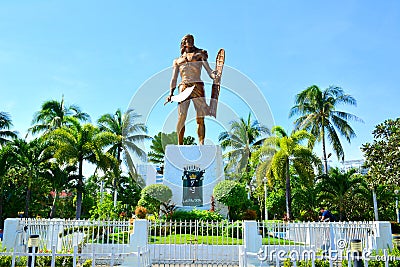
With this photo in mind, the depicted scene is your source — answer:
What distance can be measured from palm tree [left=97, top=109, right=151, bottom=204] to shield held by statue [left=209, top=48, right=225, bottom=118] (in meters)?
12.2

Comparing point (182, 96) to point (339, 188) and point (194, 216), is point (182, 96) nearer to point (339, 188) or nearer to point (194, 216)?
point (194, 216)

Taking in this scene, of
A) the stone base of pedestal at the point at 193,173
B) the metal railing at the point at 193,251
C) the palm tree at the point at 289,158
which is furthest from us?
the palm tree at the point at 289,158

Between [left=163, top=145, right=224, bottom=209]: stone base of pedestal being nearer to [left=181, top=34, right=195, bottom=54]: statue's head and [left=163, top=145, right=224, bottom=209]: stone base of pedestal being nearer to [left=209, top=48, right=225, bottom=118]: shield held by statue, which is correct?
[left=209, top=48, right=225, bottom=118]: shield held by statue

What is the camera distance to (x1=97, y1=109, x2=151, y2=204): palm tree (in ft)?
94.7

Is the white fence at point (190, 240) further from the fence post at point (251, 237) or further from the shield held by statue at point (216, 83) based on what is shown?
the shield held by statue at point (216, 83)

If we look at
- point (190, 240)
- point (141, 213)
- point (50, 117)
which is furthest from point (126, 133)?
point (190, 240)

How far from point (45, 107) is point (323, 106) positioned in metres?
21.8

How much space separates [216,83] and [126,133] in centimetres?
1366

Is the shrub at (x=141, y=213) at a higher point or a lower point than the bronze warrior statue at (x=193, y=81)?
lower

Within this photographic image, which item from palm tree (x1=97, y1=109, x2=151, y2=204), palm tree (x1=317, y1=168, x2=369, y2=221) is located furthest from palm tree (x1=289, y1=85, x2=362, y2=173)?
palm tree (x1=97, y1=109, x2=151, y2=204)

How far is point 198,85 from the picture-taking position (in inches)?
691

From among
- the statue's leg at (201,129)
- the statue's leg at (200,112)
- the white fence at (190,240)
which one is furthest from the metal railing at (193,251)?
the statue's leg at (200,112)

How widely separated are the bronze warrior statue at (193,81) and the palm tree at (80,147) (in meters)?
6.47

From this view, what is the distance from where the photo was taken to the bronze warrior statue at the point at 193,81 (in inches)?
688
